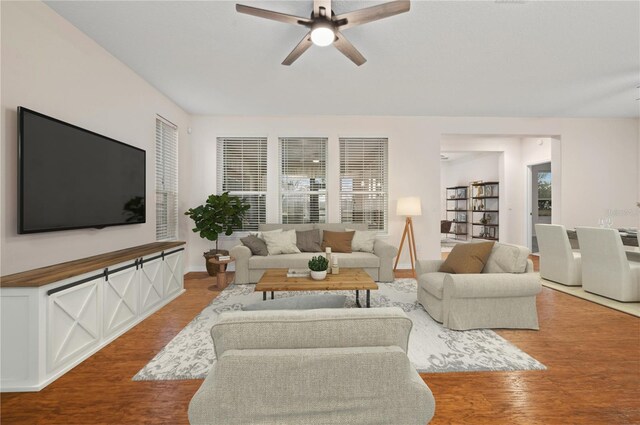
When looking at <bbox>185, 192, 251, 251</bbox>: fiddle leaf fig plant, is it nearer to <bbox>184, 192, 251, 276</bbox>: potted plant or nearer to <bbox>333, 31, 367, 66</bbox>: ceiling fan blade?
<bbox>184, 192, 251, 276</bbox>: potted plant

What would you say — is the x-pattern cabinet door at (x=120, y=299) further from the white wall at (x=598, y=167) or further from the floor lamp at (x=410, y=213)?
the white wall at (x=598, y=167)

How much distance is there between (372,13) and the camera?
2.26 meters

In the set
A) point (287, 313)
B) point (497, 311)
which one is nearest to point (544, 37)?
point (497, 311)

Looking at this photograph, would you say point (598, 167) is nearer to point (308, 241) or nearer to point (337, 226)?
point (337, 226)

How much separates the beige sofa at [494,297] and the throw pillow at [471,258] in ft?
0.54

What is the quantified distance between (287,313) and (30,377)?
6.99 feet

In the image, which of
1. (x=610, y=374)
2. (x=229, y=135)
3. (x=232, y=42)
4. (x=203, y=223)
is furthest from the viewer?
(x=229, y=135)

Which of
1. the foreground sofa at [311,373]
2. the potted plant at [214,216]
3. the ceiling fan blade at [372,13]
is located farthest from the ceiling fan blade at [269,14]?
the potted plant at [214,216]

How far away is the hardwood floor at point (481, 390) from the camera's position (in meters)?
1.75

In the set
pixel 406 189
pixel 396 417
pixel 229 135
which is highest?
pixel 229 135

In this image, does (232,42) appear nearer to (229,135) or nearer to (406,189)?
(229,135)

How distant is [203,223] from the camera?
4855 millimetres

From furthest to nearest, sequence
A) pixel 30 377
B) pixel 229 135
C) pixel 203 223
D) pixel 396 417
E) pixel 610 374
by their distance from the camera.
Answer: pixel 229 135 → pixel 203 223 → pixel 610 374 → pixel 30 377 → pixel 396 417

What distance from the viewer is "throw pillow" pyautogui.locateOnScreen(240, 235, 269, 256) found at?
4.65m
